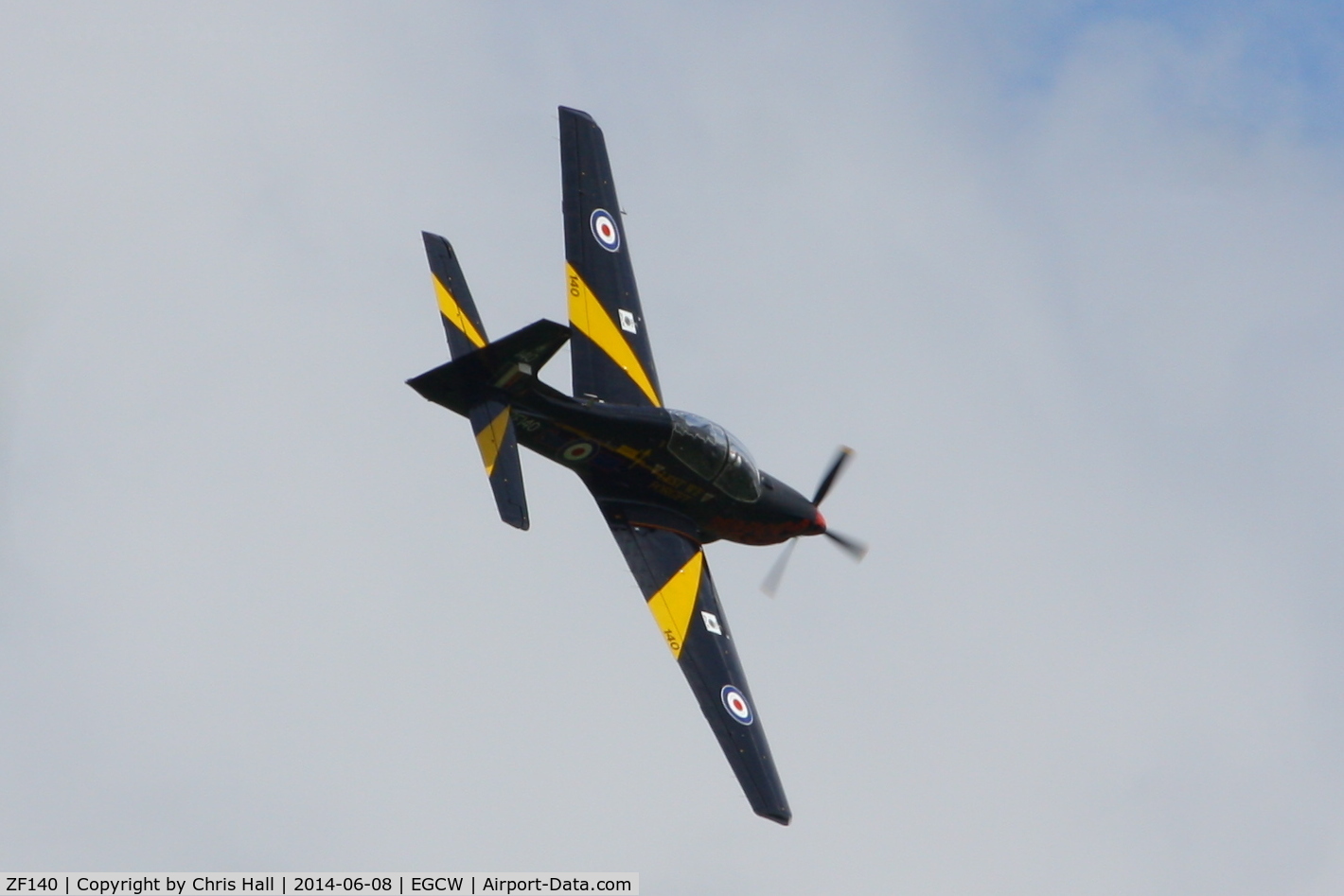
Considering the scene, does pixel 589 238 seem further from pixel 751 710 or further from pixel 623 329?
pixel 751 710

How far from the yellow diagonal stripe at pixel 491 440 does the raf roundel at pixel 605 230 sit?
7.19 meters

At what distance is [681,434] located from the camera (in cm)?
3888

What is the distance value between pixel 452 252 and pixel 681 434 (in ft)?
18.5

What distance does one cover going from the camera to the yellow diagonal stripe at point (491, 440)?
118 ft

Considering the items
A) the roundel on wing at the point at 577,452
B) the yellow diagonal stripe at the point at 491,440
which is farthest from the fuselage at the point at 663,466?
the yellow diagonal stripe at the point at 491,440

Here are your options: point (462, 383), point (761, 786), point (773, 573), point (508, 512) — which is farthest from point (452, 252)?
point (761, 786)

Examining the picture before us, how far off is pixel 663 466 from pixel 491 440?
13.6 ft

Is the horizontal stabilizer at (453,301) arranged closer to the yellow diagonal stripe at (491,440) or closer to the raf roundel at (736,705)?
the yellow diagonal stripe at (491,440)

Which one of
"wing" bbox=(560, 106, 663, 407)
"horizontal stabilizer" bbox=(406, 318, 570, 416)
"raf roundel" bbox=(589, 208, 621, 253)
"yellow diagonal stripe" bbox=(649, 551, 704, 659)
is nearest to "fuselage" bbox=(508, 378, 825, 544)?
"horizontal stabilizer" bbox=(406, 318, 570, 416)

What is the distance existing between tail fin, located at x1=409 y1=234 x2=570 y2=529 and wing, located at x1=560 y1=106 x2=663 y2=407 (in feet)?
10.2

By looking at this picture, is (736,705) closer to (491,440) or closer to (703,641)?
(703,641)

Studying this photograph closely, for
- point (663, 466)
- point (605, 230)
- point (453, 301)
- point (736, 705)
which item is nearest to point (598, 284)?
point (605, 230)

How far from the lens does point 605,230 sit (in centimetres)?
4284

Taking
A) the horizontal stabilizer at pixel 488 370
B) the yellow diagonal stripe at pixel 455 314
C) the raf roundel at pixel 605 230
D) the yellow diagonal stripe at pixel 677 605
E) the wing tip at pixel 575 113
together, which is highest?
the wing tip at pixel 575 113
